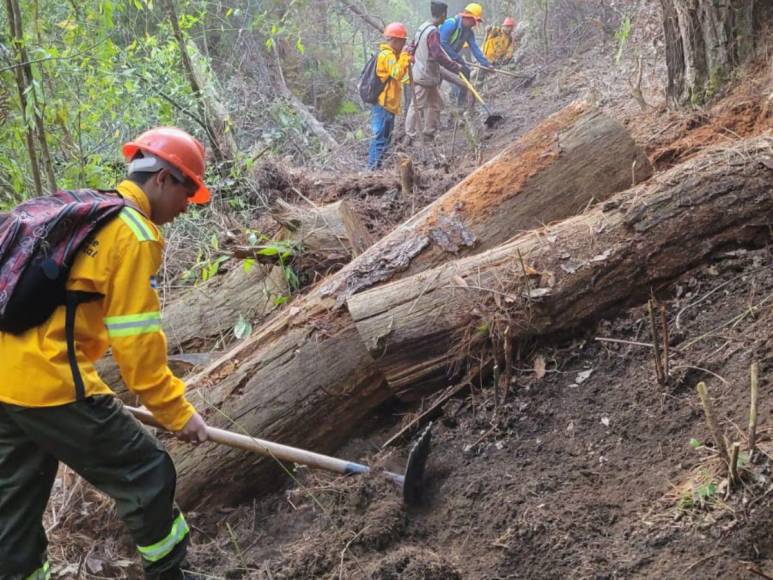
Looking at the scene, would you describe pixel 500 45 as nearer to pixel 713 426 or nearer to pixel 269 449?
pixel 269 449

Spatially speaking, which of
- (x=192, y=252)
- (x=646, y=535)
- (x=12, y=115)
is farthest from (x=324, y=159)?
(x=646, y=535)

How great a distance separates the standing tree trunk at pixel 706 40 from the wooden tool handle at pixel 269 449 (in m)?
3.71

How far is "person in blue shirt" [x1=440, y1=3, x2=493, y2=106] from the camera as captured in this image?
12.4m

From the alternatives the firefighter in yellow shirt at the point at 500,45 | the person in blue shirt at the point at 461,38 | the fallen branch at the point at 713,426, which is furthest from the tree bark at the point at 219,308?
the firefighter in yellow shirt at the point at 500,45

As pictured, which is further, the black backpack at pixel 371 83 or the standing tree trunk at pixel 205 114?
the black backpack at pixel 371 83

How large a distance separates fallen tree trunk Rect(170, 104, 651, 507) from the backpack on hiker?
1.42m

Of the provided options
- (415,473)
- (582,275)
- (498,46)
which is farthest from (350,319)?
(498,46)

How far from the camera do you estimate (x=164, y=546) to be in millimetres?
2949

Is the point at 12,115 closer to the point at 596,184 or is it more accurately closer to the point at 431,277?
the point at 431,277

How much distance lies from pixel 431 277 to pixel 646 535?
171 centimetres

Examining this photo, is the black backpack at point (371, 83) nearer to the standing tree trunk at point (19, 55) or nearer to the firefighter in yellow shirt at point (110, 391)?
the standing tree trunk at point (19, 55)

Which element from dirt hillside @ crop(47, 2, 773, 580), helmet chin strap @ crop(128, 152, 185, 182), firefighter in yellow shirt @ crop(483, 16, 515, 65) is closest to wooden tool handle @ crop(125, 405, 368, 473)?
dirt hillside @ crop(47, 2, 773, 580)

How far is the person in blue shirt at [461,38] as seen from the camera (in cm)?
1235

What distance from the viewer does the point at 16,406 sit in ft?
8.68
